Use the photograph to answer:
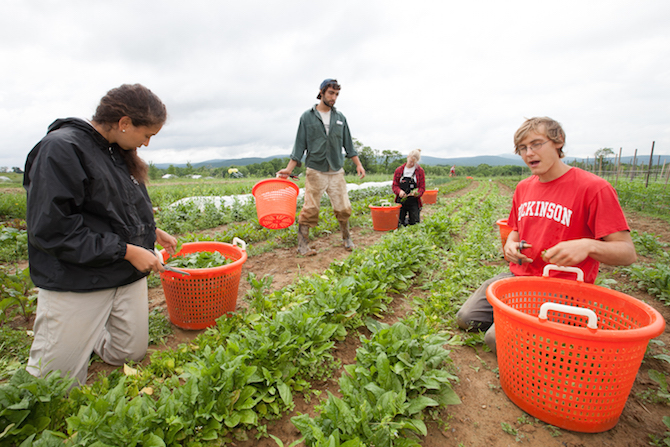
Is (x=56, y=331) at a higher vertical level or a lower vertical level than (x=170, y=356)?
higher

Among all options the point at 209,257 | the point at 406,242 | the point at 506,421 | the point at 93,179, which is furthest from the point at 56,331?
the point at 406,242

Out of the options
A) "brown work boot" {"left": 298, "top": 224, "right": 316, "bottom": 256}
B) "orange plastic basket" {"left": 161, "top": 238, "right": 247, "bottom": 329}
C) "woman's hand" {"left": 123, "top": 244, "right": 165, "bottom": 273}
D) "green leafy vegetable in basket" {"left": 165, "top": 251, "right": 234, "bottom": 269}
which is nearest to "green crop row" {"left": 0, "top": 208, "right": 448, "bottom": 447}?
"orange plastic basket" {"left": 161, "top": 238, "right": 247, "bottom": 329}

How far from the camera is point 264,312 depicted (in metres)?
2.65

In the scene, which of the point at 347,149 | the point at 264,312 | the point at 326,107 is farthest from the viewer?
the point at 347,149

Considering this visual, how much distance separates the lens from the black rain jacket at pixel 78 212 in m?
1.63

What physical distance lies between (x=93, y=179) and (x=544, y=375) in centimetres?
266

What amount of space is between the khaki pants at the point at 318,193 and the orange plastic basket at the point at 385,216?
61.8 inches

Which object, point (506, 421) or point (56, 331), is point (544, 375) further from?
point (56, 331)

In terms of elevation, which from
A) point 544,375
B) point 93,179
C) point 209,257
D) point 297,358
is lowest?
point 297,358

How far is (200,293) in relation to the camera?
250cm

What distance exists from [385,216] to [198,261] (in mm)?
4238

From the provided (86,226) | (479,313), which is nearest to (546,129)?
(479,313)

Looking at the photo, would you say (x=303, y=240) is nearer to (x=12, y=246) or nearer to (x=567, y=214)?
(x=567, y=214)

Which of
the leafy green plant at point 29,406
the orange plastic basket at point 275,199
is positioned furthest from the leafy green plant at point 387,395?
the orange plastic basket at point 275,199
